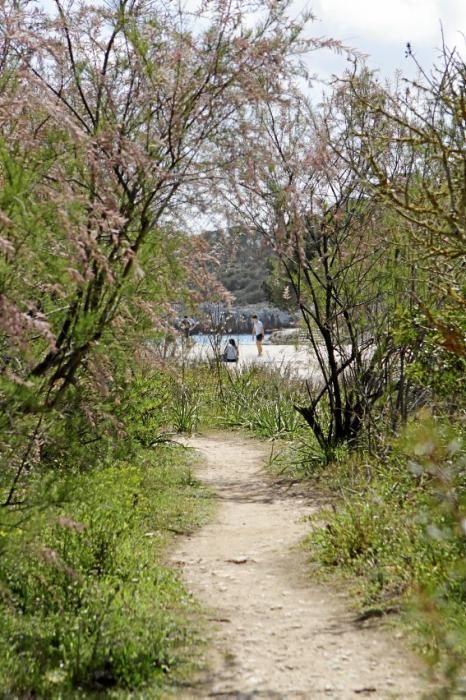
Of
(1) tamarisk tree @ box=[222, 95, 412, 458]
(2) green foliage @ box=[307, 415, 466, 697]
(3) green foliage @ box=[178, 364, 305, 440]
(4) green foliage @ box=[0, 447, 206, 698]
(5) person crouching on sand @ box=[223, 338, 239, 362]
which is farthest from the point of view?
(5) person crouching on sand @ box=[223, 338, 239, 362]

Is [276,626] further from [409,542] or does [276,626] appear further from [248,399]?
[248,399]

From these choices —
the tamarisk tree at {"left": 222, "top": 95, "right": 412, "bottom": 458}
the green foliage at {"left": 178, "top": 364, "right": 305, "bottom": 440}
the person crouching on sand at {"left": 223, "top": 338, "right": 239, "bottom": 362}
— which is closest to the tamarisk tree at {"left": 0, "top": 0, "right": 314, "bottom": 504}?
the tamarisk tree at {"left": 222, "top": 95, "right": 412, "bottom": 458}

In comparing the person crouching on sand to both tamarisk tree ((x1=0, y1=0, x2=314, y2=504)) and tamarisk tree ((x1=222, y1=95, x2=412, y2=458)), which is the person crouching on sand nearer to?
tamarisk tree ((x1=222, y1=95, x2=412, y2=458))

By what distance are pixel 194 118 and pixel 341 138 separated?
528cm

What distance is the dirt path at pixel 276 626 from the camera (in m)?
4.39

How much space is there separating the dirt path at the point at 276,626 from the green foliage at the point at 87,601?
0.24 meters

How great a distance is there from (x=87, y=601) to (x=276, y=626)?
3.54 feet

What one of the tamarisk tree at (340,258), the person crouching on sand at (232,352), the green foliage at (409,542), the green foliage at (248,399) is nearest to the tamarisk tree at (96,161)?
the green foliage at (409,542)

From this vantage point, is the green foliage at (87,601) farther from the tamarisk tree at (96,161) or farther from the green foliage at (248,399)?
the green foliage at (248,399)

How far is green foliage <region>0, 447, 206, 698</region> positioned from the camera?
4.34 metres

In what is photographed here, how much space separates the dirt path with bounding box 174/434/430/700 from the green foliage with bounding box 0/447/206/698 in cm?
24

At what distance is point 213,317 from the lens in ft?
63.7

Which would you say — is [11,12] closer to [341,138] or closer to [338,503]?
[338,503]

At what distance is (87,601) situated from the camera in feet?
17.1
